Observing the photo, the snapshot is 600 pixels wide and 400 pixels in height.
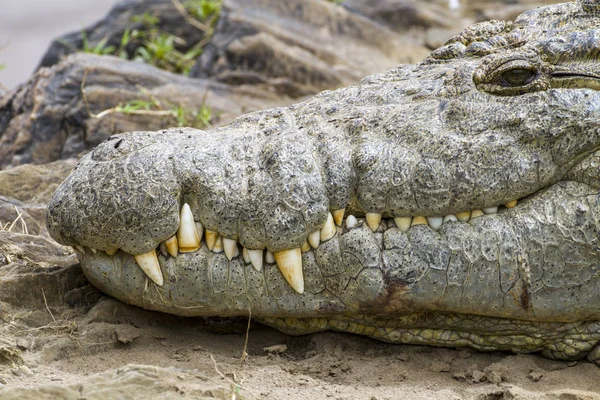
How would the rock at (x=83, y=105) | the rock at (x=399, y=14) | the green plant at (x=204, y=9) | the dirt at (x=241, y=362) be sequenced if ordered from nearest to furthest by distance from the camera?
1. the dirt at (x=241, y=362)
2. the rock at (x=83, y=105)
3. the green plant at (x=204, y=9)
4. the rock at (x=399, y=14)

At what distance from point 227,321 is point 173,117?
3.35 metres

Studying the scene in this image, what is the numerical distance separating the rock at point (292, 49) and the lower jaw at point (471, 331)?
4.48 meters

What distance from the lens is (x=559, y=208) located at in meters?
3.36

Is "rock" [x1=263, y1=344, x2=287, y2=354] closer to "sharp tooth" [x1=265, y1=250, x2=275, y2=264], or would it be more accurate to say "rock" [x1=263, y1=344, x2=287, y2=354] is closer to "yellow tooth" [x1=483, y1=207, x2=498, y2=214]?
"sharp tooth" [x1=265, y1=250, x2=275, y2=264]

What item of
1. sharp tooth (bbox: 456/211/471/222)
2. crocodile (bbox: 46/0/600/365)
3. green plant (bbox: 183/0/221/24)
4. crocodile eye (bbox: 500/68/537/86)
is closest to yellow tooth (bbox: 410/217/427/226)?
crocodile (bbox: 46/0/600/365)

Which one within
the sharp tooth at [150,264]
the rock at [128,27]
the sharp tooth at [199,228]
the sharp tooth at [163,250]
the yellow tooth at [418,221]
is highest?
the rock at [128,27]

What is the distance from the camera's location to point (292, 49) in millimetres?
8258

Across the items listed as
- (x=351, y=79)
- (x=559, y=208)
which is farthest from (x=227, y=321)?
(x=351, y=79)

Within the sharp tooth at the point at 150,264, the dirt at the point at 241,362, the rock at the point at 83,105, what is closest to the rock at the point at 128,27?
the rock at the point at 83,105

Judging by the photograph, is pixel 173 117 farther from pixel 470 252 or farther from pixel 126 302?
pixel 470 252

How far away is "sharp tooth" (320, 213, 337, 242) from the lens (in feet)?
11.0

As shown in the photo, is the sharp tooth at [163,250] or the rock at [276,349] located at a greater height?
the sharp tooth at [163,250]

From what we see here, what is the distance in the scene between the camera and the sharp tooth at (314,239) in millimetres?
3333

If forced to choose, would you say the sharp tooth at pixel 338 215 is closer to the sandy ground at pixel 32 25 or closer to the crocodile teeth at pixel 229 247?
the crocodile teeth at pixel 229 247
